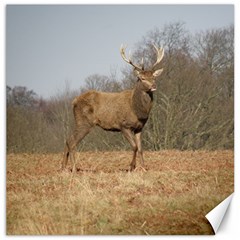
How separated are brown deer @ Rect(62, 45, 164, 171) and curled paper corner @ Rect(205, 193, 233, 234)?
1336 mm

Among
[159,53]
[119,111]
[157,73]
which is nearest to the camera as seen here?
[159,53]

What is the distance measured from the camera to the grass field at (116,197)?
566 centimetres

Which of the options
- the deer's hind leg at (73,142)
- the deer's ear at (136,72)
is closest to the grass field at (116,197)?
the deer's hind leg at (73,142)

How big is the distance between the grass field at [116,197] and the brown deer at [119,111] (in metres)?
0.43

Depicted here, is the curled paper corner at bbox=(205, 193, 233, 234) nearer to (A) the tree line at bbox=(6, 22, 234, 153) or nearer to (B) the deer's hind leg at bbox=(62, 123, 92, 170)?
(A) the tree line at bbox=(6, 22, 234, 153)

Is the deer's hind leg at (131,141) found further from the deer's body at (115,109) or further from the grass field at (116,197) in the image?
the grass field at (116,197)

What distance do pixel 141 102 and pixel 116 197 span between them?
60.9 inches

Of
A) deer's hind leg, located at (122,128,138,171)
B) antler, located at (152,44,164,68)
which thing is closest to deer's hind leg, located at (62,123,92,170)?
deer's hind leg, located at (122,128,138,171)

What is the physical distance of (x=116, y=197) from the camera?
592 cm

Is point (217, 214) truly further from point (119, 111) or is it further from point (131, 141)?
point (119, 111)

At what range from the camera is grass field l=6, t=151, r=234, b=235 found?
5664 millimetres

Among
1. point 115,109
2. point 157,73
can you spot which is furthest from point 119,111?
point 157,73

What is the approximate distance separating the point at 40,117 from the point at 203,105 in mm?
1921
